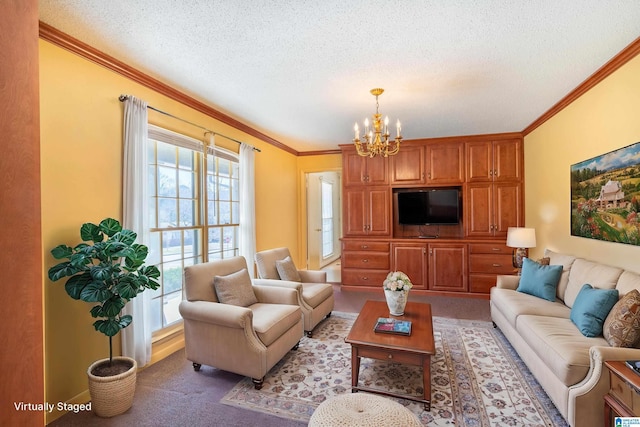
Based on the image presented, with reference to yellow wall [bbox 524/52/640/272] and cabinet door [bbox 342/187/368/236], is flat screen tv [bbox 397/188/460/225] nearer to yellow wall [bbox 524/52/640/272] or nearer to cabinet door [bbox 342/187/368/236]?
cabinet door [bbox 342/187/368/236]

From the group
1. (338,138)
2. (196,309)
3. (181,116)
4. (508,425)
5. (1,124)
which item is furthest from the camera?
(338,138)

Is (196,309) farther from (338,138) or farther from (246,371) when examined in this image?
(338,138)

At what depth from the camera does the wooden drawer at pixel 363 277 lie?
16.9 feet

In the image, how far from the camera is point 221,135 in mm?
3699

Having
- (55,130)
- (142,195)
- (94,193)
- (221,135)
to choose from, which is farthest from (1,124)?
(221,135)

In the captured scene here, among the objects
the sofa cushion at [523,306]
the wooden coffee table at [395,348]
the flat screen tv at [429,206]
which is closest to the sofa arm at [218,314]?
the wooden coffee table at [395,348]

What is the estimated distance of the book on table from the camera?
2314 mm

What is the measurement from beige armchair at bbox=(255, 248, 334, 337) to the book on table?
99cm

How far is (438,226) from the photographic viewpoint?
5316 mm

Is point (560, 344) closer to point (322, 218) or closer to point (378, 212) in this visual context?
point (378, 212)

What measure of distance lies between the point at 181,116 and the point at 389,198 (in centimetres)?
348

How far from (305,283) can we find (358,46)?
2.74 m

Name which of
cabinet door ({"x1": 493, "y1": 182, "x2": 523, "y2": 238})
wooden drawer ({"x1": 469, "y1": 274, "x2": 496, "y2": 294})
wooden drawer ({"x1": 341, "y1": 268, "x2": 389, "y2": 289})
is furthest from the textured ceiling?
wooden drawer ({"x1": 341, "y1": 268, "x2": 389, "y2": 289})

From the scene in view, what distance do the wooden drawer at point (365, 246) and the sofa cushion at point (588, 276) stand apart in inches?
102
